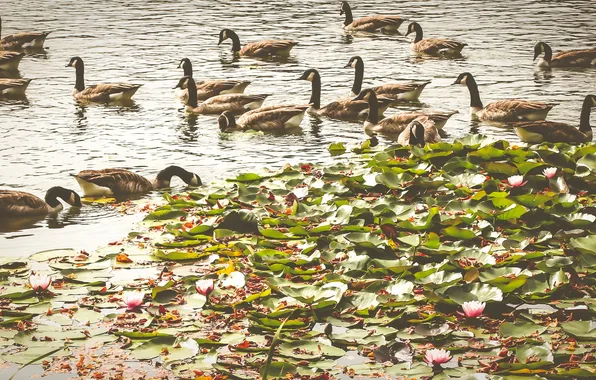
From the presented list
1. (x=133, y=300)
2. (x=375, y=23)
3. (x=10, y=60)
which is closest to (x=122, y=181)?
(x=133, y=300)

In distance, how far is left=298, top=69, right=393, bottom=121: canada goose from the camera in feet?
71.4

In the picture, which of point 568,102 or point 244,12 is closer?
point 568,102

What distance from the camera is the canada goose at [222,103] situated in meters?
22.7

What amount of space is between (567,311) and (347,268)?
253cm

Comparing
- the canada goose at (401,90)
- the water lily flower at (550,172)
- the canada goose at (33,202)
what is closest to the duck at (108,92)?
the canada goose at (401,90)

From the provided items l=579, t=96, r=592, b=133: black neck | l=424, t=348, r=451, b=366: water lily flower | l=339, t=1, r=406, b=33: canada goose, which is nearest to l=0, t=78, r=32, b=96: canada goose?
l=339, t=1, r=406, b=33: canada goose

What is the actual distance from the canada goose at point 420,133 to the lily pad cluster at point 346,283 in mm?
2331

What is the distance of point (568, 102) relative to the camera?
2273 cm

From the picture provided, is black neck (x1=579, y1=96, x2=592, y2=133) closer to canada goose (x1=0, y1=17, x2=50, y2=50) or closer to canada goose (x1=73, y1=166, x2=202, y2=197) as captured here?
canada goose (x1=73, y1=166, x2=202, y2=197)

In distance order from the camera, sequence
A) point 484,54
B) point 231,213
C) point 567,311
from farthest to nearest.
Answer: point 484,54 → point 231,213 → point 567,311

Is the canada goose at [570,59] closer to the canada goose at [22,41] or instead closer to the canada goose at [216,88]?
the canada goose at [216,88]

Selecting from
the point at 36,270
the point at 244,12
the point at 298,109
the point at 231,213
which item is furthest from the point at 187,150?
the point at 244,12

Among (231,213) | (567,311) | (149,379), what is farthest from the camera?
(231,213)

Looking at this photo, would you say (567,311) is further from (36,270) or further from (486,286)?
(36,270)
